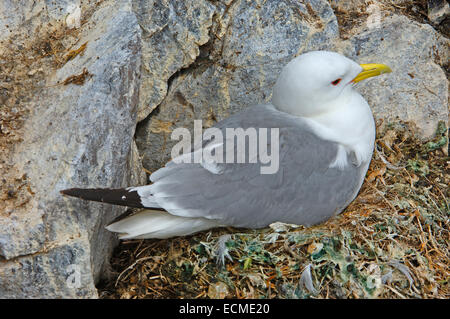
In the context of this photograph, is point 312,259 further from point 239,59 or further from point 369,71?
point 239,59

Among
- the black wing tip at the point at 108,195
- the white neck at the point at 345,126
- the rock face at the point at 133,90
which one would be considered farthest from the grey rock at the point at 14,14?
the white neck at the point at 345,126

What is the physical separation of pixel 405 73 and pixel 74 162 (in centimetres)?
238

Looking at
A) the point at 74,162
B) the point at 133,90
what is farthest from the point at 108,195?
the point at 133,90

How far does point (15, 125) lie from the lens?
3074mm

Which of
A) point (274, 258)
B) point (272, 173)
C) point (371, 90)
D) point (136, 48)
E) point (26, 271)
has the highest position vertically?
point (136, 48)

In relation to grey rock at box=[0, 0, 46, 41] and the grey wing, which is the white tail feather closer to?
the grey wing

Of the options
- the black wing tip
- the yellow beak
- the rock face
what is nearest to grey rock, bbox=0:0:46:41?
the rock face

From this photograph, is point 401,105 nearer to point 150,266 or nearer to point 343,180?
point 343,180

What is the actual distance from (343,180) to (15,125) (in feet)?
5.95

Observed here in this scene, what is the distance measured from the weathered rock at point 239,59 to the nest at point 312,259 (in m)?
1.02

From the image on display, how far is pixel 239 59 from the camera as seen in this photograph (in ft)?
12.8

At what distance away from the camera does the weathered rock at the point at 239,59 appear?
12.8 ft

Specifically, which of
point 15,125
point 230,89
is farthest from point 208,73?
point 15,125

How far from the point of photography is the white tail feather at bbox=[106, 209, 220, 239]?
2965 mm
